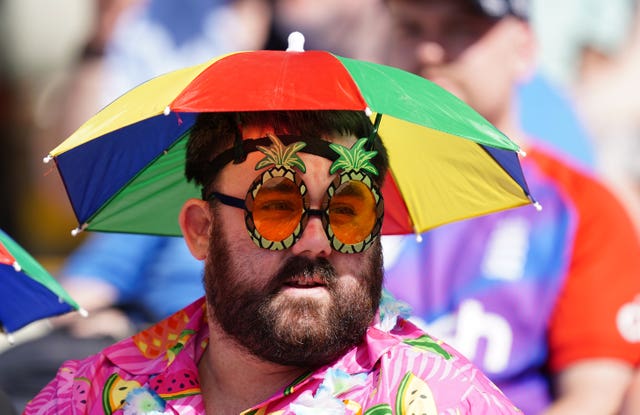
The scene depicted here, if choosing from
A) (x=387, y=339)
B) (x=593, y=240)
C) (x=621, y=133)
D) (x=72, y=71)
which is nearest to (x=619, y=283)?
(x=593, y=240)

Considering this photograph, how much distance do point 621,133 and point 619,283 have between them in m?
0.93

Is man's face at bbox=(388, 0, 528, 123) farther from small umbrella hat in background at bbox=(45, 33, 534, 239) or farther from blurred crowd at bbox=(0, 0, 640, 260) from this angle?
small umbrella hat in background at bbox=(45, 33, 534, 239)

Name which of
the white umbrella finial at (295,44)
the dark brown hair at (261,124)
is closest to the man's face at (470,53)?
the dark brown hair at (261,124)

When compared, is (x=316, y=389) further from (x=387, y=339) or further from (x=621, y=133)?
(x=621, y=133)

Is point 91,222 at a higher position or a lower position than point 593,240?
higher

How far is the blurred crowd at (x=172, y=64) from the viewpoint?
14.8ft

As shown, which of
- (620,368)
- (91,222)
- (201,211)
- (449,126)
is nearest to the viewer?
(449,126)

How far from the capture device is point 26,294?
2.82m

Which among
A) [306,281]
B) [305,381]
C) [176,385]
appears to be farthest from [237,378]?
[306,281]

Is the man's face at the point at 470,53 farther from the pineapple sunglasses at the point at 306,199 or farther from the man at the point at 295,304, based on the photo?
the pineapple sunglasses at the point at 306,199

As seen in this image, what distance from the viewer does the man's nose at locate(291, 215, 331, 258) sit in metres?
2.30

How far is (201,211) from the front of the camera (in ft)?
8.70

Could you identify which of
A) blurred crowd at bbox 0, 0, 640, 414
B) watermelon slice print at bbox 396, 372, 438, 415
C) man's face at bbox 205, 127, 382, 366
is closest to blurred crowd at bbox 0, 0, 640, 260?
blurred crowd at bbox 0, 0, 640, 414

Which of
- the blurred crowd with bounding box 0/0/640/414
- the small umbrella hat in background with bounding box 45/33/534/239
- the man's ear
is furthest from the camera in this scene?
the blurred crowd with bounding box 0/0/640/414
